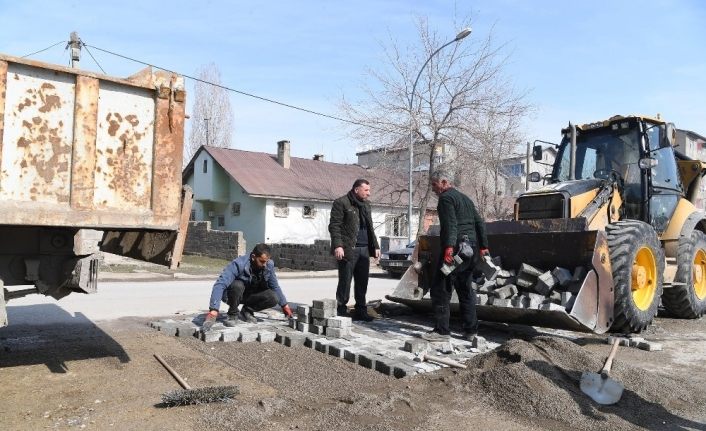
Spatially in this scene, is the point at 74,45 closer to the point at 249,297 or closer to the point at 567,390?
the point at 249,297

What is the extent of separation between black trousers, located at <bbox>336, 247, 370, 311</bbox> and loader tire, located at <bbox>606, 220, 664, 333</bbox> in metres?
3.14

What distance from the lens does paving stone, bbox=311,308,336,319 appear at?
264 inches

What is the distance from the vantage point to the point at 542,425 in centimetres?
395

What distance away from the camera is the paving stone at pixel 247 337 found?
6320 millimetres

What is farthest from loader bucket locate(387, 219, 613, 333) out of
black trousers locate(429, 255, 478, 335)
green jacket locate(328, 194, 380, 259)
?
green jacket locate(328, 194, 380, 259)

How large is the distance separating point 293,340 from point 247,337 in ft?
1.76

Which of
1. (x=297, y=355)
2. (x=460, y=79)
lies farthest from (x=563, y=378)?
(x=460, y=79)

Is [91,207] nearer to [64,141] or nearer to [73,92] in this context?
[64,141]

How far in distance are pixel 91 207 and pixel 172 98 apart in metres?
1.05

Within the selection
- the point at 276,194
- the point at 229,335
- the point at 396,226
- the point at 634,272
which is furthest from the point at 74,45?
the point at 396,226

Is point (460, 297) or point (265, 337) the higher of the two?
point (460, 297)

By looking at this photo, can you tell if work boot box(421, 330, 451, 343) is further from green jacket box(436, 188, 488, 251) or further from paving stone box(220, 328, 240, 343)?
paving stone box(220, 328, 240, 343)

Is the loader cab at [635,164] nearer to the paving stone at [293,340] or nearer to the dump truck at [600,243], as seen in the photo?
the dump truck at [600,243]

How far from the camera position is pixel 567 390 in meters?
4.49
